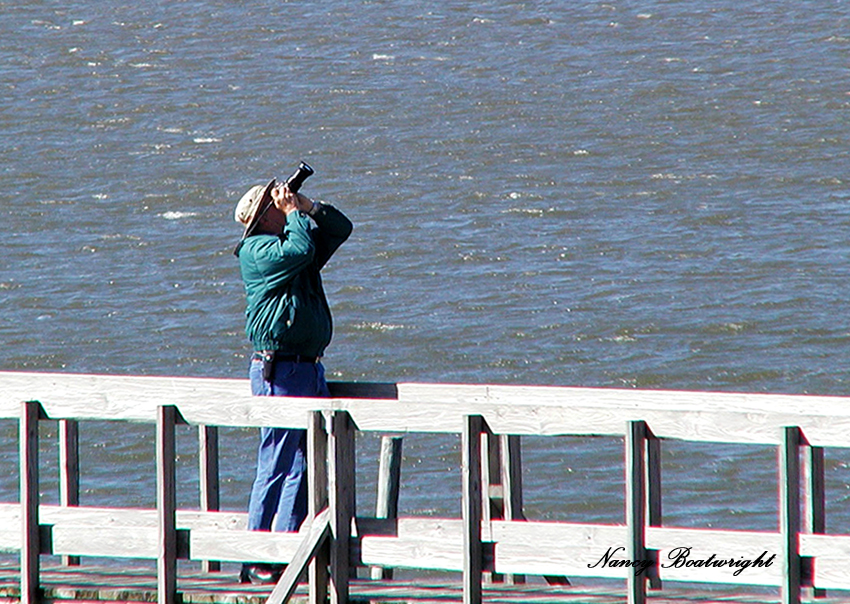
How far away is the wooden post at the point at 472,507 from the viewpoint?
6.98 meters

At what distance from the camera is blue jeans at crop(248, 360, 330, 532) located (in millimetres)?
7527

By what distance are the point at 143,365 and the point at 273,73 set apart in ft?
56.2

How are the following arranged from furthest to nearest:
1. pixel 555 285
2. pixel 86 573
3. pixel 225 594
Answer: pixel 555 285 < pixel 86 573 < pixel 225 594

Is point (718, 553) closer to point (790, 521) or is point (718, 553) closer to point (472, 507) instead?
point (790, 521)

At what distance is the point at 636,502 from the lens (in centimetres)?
691

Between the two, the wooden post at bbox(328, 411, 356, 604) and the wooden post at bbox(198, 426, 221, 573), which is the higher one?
the wooden post at bbox(198, 426, 221, 573)

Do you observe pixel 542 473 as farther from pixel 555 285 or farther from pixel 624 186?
pixel 624 186

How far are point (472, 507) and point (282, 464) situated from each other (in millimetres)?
953

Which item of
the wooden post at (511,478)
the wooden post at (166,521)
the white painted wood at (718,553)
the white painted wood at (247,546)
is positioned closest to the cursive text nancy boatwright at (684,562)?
the white painted wood at (718,553)

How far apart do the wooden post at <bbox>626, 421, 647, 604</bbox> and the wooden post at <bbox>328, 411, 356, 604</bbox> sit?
1.06 metres

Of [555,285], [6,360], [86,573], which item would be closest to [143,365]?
[6,360]

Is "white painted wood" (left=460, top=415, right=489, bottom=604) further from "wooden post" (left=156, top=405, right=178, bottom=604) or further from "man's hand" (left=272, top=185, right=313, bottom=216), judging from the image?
"man's hand" (left=272, top=185, right=313, bottom=216)

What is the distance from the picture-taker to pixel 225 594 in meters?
7.43

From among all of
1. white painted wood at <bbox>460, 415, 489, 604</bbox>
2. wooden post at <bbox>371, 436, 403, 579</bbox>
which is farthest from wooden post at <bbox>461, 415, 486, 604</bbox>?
A: wooden post at <bbox>371, 436, 403, 579</bbox>
